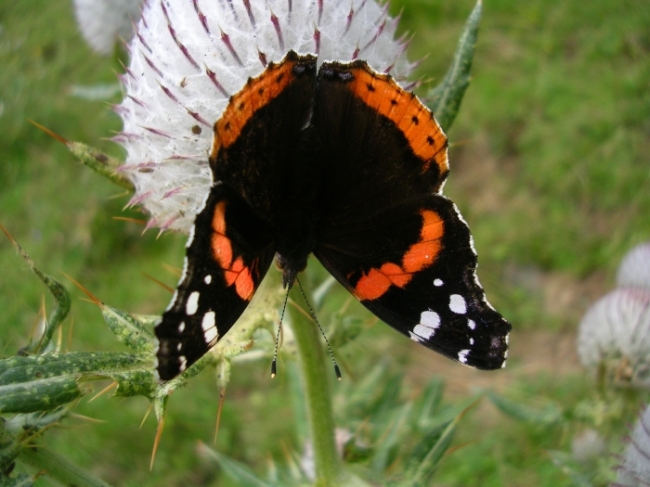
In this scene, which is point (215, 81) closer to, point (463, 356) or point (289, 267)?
point (289, 267)

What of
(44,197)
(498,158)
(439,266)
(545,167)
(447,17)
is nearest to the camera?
(439,266)

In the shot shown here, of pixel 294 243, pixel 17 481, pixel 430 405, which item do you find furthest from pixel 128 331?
→ pixel 430 405

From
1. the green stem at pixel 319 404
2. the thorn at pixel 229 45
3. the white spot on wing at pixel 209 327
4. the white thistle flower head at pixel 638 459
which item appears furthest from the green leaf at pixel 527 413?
the thorn at pixel 229 45

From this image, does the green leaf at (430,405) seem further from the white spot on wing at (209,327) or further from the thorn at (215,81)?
the thorn at (215,81)

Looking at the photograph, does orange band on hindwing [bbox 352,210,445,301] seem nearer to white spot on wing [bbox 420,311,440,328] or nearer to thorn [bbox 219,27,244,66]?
white spot on wing [bbox 420,311,440,328]

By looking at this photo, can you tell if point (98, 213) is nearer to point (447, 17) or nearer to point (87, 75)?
point (87, 75)

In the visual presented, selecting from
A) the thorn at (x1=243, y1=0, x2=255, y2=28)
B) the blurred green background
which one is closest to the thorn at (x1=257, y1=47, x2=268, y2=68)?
the thorn at (x1=243, y1=0, x2=255, y2=28)

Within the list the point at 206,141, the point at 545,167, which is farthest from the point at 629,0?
the point at 206,141
